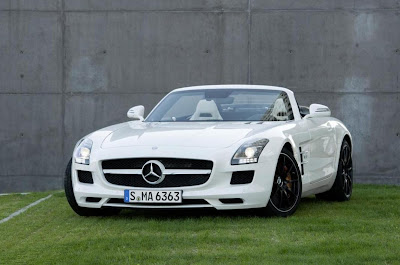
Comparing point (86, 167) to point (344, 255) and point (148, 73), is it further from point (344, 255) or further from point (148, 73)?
point (148, 73)

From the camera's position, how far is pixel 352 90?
17.5 metres

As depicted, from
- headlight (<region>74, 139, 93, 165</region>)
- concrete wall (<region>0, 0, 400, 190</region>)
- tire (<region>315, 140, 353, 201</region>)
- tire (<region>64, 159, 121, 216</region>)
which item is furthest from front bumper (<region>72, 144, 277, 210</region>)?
concrete wall (<region>0, 0, 400, 190</region>)

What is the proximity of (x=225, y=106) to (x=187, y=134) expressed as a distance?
1.22 m

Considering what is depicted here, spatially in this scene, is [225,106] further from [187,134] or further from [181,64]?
[181,64]

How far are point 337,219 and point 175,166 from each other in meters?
1.53

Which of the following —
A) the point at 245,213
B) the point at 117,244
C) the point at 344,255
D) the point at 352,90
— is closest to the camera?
the point at 344,255

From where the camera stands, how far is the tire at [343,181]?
443 inches

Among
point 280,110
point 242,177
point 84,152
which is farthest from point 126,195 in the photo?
point 280,110

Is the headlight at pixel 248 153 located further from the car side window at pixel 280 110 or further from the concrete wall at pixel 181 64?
the concrete wall at pixel 181 64

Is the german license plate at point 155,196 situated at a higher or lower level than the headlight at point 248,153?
lower

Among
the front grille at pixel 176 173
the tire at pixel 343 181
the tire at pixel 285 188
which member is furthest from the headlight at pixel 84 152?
the tire at pixel 343 181

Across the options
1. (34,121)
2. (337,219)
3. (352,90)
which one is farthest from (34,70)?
(337,219)

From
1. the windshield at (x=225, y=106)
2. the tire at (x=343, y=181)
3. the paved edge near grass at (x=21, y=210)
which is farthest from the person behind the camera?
the tire at (x=343, y=181)

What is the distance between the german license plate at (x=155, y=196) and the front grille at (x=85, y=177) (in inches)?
22.2
